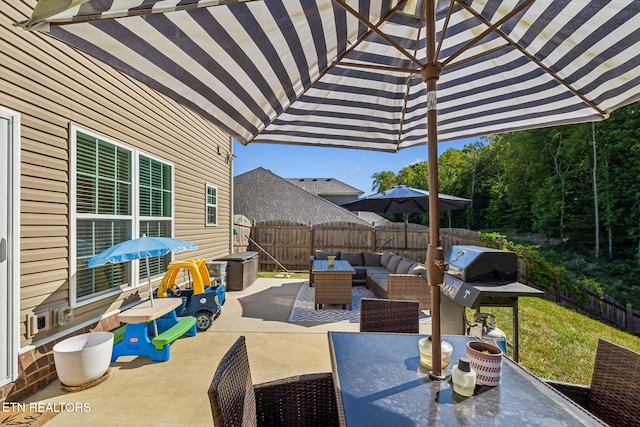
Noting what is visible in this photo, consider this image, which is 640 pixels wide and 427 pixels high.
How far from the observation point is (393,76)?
94.2 inches

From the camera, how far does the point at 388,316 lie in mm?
2344

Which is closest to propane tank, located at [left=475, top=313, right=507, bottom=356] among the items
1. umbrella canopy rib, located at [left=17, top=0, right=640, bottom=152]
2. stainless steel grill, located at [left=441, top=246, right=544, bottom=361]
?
stainless steel grill, located at [left=441, top=246, right=544, bottom=361]

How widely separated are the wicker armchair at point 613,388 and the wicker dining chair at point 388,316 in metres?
0.92

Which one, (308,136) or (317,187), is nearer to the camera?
(308,136)

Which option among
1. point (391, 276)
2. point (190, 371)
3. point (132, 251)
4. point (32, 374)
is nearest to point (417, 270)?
point (391, 276)

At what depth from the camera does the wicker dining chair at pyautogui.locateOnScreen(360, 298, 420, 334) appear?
2324 mm

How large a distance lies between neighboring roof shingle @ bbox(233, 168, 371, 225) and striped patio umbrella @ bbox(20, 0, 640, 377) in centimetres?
1343

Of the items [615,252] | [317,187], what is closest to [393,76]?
[615,252]

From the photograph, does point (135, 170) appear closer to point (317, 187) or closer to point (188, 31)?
point (188, 31)

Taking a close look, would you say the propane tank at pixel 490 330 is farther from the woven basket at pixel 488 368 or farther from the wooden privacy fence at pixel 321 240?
the wooden privacy fence at pixel 321 240

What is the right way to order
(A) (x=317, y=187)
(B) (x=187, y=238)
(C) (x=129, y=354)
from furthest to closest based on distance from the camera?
→ (A) (x=317, y=187), (B) (x=187, y=238), (C) (x=129, y=354)

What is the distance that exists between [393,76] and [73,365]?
379cm

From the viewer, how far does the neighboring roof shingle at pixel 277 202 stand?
16594 mm

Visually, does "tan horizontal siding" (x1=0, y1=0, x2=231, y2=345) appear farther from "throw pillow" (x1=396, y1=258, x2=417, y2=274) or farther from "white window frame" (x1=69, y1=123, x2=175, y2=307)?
"throw pillow" (x1=396, y1=258, x2=417, y2=274)
